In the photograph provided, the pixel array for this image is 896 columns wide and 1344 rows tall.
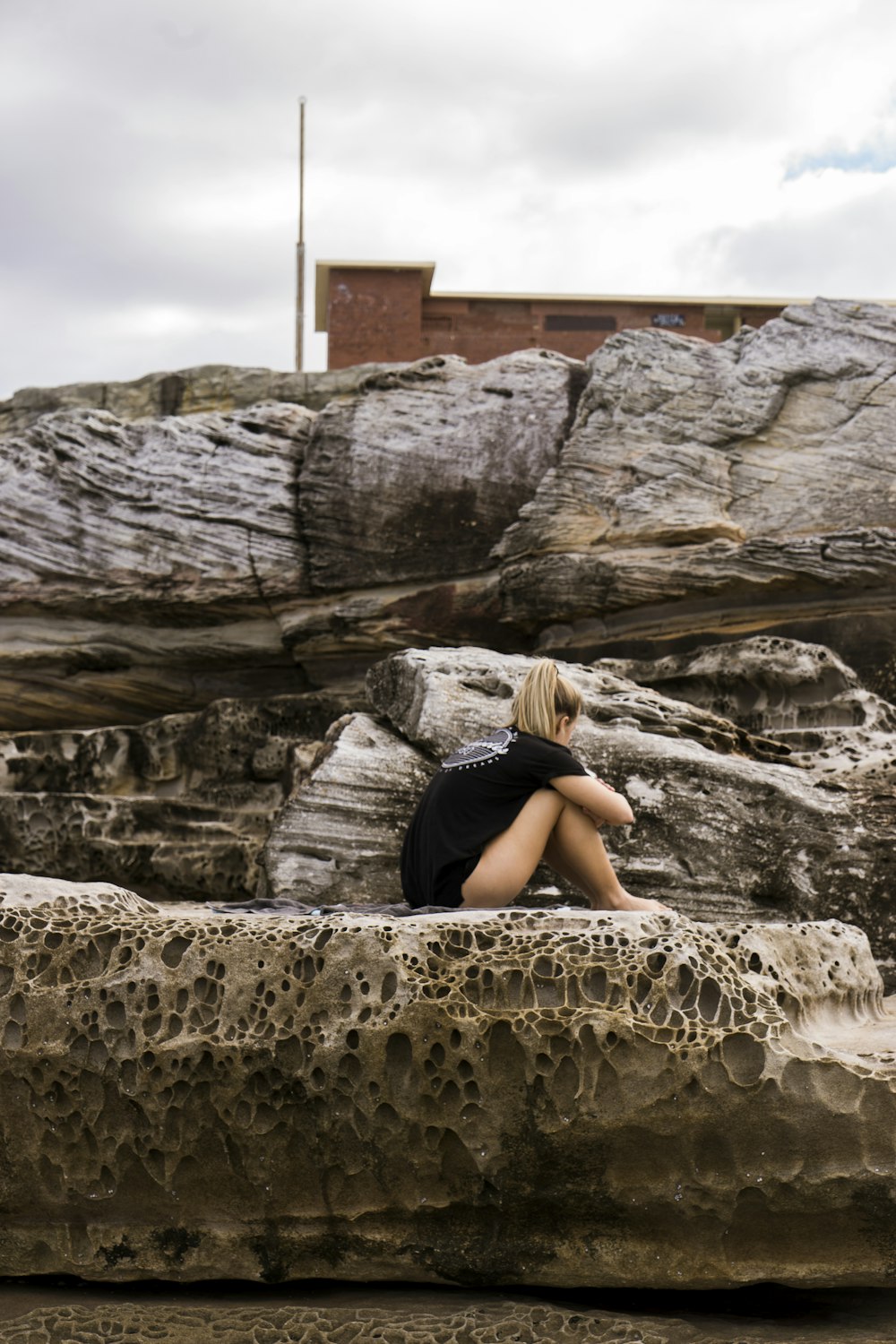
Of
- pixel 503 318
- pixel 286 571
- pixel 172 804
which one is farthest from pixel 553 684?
pixel 503 318

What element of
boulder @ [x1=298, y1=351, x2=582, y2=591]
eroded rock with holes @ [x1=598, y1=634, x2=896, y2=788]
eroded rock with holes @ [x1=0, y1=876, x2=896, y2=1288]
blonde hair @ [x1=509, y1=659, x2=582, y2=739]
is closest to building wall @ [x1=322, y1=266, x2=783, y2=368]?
boulder @ [x1=298, y1=351, x2=582, y2=591]

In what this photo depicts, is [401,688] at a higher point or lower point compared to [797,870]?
higher

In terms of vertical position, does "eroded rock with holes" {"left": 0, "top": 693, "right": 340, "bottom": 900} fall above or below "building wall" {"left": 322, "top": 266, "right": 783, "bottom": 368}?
below

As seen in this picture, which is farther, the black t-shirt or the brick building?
the brick building

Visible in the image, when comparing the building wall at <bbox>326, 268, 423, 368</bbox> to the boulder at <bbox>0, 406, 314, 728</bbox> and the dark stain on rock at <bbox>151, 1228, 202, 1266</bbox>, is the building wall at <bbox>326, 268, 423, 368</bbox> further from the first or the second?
the dark stain on rock at <bbox>151, 1228, 202, 1266</bbox>

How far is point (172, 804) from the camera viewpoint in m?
8.23

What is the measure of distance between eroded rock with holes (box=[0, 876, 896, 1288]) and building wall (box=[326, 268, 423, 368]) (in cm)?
1046

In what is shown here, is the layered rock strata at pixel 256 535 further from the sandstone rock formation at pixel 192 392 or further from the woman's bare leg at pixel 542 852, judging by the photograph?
the woman's bare leg at pixel 542 852

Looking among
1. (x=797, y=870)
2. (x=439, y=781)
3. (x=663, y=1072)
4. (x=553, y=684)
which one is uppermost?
(x=553, y=684)

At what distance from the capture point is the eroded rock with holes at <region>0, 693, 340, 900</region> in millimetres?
7969

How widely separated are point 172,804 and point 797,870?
397 cm

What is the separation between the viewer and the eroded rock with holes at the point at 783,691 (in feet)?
22.6

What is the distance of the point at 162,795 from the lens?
337 inches

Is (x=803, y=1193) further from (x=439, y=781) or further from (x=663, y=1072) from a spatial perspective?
(x=439, y=781)
